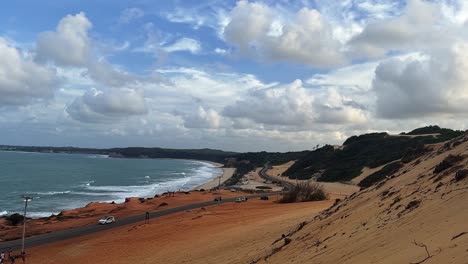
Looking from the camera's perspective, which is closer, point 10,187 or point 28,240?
point 28,240

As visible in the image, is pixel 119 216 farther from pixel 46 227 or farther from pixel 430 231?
pixel 430 231

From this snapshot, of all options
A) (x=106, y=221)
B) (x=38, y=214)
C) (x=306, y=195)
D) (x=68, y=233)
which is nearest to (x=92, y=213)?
(x=106, y=221)

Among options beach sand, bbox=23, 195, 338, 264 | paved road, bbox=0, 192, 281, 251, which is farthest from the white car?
beach sand, bbox=23, 195, 338, 264

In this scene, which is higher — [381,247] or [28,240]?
[381,247]

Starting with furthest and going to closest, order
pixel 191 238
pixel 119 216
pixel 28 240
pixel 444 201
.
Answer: pixel 119 216 < pixel 28 240 < pixel 191 238 < pixel 444 201

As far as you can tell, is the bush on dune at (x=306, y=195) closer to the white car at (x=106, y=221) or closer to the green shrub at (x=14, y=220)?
the white car at (x=106, y=221)

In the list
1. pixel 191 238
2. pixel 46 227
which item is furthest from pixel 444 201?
pixel 46 227

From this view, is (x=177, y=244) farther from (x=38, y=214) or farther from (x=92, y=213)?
(x=38, y=214)
